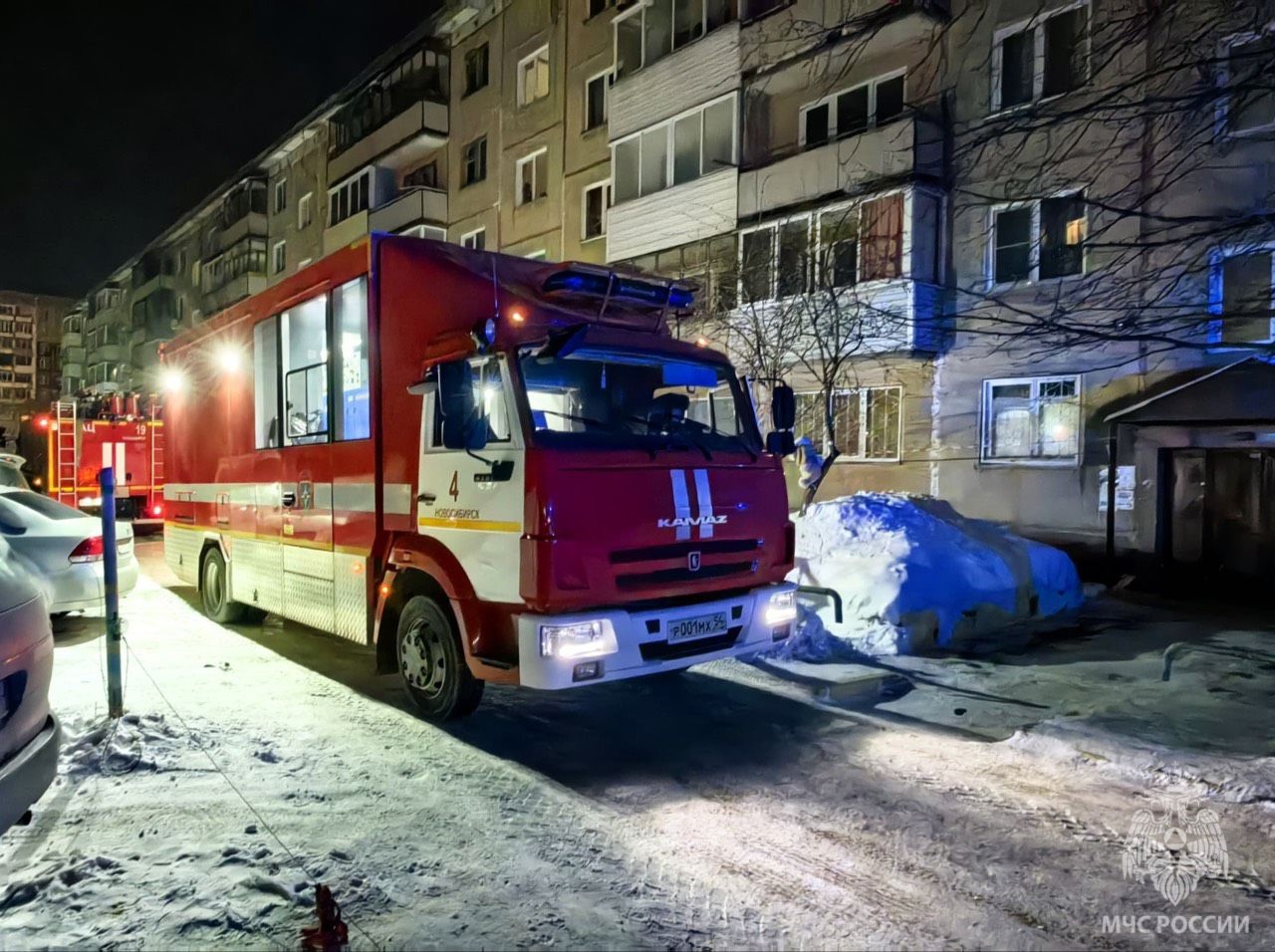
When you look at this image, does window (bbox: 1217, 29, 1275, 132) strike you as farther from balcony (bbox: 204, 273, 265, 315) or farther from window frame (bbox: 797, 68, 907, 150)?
balcony (bbox: 204, 273, 265, 315)

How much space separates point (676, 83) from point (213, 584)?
16617mm

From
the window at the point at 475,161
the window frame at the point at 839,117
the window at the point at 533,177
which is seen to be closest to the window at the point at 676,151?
the window frame at the point at 839,117

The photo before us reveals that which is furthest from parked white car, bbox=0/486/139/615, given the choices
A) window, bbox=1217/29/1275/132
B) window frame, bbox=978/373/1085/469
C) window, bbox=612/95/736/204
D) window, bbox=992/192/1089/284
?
window, bbox=612/95/736/204

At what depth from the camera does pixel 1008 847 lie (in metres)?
4.21

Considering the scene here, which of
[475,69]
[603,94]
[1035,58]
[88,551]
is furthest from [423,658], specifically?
[475,69]

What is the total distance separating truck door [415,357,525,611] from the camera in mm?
5215

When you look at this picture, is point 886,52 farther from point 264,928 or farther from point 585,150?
point 264,928

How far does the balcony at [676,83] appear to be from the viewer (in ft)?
64.6

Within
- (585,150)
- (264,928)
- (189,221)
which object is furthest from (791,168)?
(189,221)

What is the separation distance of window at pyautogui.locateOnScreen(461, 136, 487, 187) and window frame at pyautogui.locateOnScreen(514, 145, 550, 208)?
1791 mm

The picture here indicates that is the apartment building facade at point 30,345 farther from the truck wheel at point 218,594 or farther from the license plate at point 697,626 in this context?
the license plate at point 697,626

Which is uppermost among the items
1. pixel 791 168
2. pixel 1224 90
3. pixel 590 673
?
pixel 791 168

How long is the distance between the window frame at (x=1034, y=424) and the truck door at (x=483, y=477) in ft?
42.8

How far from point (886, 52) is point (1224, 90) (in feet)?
44.8
